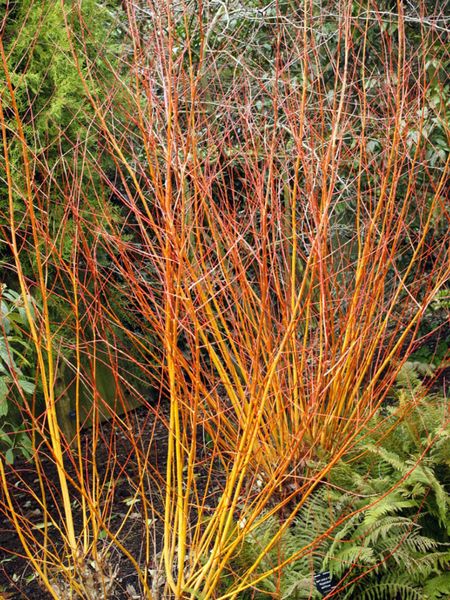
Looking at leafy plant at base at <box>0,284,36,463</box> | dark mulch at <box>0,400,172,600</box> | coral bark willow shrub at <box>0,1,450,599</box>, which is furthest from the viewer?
dark mulch at <box>0,400,172,600</box>

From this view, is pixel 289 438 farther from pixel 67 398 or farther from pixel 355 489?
pixel 67 398

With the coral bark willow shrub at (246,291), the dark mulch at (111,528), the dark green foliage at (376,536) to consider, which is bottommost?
the dark mulch at (111,528)

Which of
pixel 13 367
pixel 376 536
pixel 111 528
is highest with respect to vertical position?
pixel 13 367

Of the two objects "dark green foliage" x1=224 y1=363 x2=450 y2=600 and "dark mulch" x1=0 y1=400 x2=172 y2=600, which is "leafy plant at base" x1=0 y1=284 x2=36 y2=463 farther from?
"dark green foliage" x1=224 y1=363 x2=450 y2=600

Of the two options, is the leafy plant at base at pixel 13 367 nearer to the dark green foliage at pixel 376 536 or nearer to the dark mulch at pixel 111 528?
the dark mulch at pixel 111 528

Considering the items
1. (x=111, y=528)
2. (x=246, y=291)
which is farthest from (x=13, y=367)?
(x=111, y=528)

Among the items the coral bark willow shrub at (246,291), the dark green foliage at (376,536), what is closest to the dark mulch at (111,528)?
the coral bark willow shrub at (246,291)

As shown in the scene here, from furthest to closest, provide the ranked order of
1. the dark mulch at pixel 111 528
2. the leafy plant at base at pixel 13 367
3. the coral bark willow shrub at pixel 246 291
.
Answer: the dark mulch at pixel 111 528 < the leafy plant at base at pixel 13 367 < the coral bark willow shrub at pixel 246 291

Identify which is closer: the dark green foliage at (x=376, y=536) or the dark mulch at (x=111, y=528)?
the dark green foliage at (x=376, y=536)

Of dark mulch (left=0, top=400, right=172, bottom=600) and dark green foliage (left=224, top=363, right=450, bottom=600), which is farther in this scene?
dark mulch (left=0, top=400, right=172, bottom=600)

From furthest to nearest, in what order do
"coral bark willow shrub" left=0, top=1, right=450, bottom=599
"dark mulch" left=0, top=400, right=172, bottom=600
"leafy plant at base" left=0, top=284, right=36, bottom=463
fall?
"dark mulch" left=0, top=400, right=172, bottom=600
"leafy plant at base" left=0, top=284, right=36, bottom=463
"coral bark willow shrub" left=0, top=1, right=450, bottom=599

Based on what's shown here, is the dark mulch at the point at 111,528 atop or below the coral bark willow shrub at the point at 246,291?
below

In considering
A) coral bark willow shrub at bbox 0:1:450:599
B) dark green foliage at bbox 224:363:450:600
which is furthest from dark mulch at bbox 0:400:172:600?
dark green foliage at bbox 224:363:450:600

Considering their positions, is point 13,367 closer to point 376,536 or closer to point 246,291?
point 246,291
